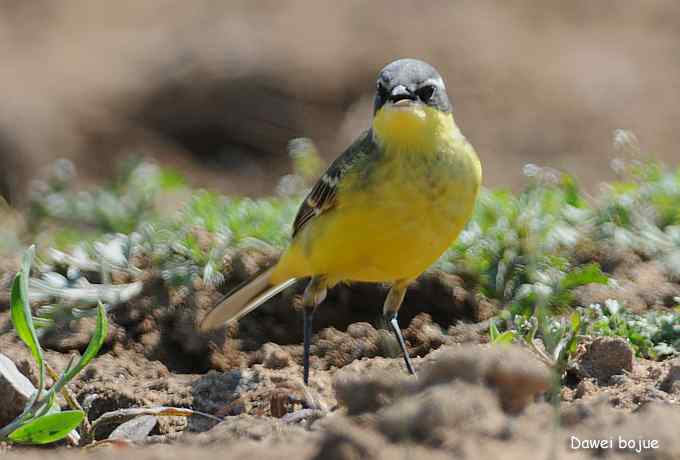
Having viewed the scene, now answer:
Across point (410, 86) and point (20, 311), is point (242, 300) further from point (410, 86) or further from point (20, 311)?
point (20, 311)

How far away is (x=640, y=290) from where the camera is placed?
20.9 ft

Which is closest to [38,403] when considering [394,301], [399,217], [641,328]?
[399,217]

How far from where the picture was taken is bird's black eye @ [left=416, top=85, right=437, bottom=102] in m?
5.87

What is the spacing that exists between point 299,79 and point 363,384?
9.34m

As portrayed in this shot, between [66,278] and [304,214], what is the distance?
1.55 metres

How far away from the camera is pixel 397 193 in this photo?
5.57 m

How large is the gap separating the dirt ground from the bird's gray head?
3.92 feet

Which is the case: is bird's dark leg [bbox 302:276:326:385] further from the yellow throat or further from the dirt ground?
Result: the yellow throat

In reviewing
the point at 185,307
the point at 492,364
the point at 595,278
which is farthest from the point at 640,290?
the point at 492,364

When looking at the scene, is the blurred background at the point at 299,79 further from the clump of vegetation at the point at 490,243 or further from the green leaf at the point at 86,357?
the green leaf at the point at 86,357

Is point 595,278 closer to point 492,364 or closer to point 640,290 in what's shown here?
point 640,290

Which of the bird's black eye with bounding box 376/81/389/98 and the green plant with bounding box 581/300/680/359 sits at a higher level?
the bird's black eye with bounding box 376/81/389/98

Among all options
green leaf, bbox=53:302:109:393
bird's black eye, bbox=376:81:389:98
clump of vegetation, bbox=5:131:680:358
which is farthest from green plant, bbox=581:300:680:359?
green leaf, bbox=53:302:109:393

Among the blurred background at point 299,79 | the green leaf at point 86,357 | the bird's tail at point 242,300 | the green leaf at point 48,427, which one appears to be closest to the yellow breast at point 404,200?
the bird's tail at point 242,300
